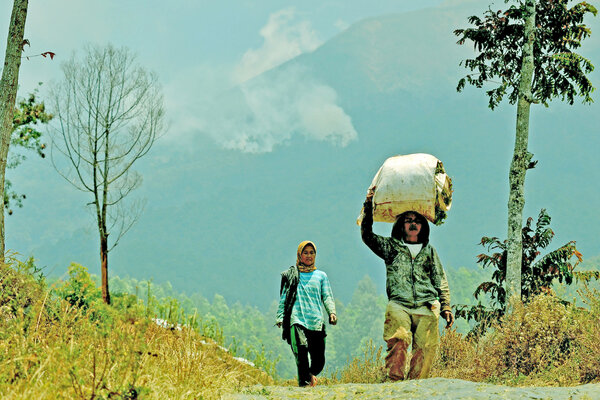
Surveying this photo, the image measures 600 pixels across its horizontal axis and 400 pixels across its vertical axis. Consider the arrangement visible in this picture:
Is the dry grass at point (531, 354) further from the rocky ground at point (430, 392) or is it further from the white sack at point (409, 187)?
the white sack at point (409, 187)

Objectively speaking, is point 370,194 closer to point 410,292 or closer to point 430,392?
point 410,292

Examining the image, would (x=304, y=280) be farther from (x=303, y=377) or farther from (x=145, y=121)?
(x=145, y=121)

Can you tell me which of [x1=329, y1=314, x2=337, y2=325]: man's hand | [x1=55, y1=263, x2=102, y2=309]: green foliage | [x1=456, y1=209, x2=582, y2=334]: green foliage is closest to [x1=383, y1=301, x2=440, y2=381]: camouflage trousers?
[x1=329, y1=314, x2=337, y2=325]: man's hand

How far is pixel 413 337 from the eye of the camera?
884 cm

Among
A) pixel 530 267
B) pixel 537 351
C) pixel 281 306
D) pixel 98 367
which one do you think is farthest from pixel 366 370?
pixel 530 267

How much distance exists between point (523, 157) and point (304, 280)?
8638 millimetres

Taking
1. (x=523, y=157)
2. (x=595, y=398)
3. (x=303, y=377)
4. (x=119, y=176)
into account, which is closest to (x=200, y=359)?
(x=303, y=377)

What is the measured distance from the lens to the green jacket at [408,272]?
8.80m

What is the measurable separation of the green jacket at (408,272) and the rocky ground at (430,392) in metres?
1.26

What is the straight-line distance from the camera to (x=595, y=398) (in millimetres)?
6883

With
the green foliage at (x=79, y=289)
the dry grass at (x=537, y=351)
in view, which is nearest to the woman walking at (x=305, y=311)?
the dry grass at (x=537, y=351)

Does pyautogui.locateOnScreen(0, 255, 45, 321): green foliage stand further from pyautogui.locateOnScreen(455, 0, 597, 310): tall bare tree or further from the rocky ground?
pyautogui.locateOnScreen(455, 0, 597, 310): tall bare tree

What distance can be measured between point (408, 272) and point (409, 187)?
1.27m

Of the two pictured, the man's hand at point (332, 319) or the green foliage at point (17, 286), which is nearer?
the green foliage at point (17, 286)
